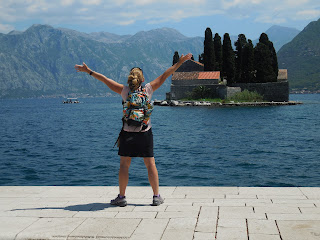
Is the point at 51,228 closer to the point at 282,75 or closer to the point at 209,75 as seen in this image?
the point at 209,75

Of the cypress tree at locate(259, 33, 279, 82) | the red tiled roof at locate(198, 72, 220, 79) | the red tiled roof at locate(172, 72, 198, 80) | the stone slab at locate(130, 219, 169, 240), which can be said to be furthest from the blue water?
the red tiled roof at locate(172, 72, 198, 80)

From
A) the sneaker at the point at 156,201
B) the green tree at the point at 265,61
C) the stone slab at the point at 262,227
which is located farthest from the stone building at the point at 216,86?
the stone slab at the point at 262,227

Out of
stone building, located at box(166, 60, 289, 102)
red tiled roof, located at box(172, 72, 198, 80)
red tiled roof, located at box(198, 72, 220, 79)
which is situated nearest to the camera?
red tiled roof, located at box(198, 72, 220, 79)

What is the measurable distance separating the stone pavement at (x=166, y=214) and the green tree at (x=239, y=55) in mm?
65696

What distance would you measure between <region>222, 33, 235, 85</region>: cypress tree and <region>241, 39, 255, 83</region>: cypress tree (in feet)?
6.21

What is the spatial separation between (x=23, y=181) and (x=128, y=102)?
12742 millimetres

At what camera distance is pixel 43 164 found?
872 inches

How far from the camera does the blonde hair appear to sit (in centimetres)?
586

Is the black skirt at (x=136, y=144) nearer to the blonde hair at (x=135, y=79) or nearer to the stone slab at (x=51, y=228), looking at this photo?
the blonde hair at (x=135, y=79)

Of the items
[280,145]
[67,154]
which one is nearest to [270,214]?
[67,154]

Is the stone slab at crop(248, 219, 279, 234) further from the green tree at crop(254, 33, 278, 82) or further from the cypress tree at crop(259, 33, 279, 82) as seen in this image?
the cypress tree at crop(259, 33, 279, 82)

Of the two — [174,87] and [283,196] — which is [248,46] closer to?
[174,87]

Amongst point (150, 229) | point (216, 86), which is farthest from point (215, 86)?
A: point (150, 229)

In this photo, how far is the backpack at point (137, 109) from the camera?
230 inches
